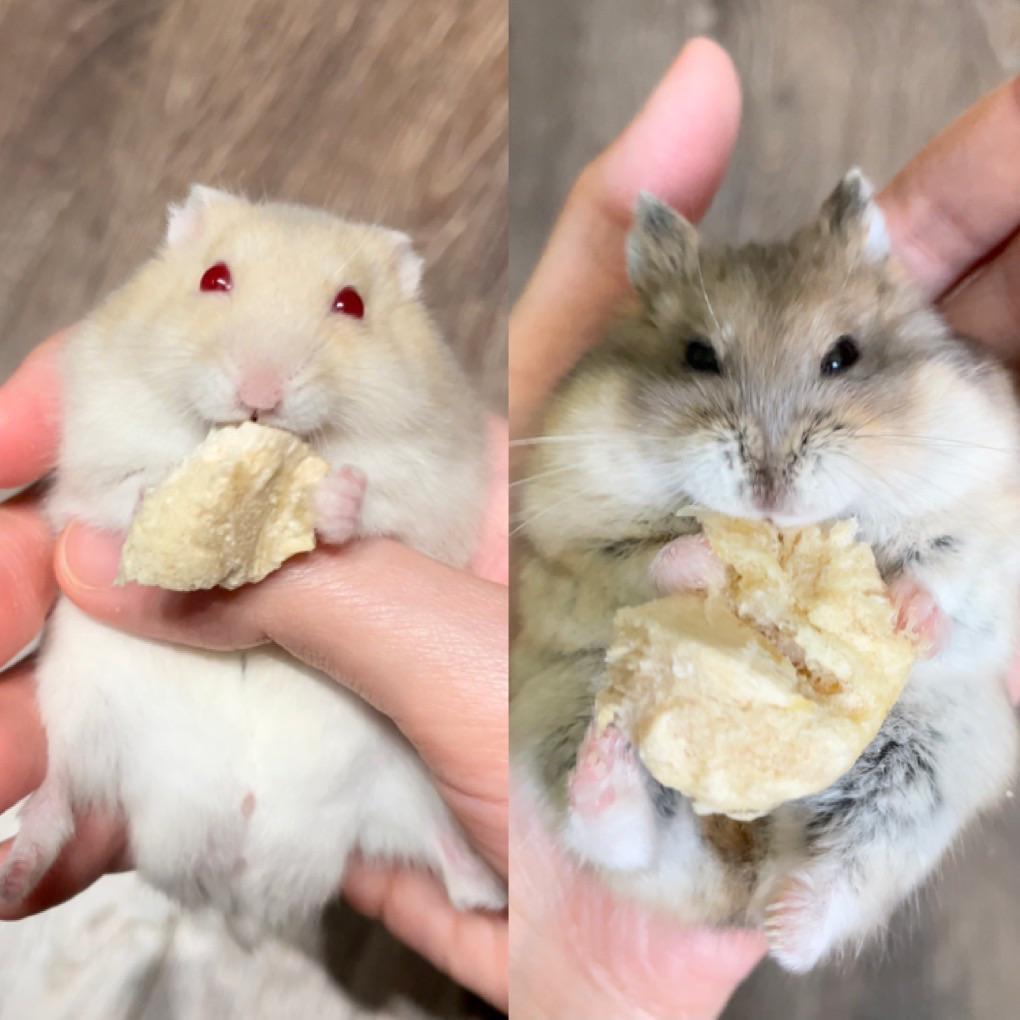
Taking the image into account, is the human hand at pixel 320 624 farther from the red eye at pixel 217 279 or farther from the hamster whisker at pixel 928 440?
the hamster whisker at pixel 928 440

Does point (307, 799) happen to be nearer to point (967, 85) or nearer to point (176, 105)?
point (967, 85)

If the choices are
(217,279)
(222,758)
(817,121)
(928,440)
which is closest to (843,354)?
(928,440)

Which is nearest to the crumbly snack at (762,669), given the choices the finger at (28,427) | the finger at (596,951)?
the finger at (596,951)

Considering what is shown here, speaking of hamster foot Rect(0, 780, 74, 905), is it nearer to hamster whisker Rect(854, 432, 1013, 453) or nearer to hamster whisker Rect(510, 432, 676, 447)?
hamster whisker Rect(510, 432, 676, 447)

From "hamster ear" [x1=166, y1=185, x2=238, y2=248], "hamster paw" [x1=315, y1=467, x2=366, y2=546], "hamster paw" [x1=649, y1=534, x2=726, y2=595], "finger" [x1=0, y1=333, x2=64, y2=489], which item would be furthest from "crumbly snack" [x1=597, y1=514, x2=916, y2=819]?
"finger" [x1=0, y1=333, x2=64, y2=489]

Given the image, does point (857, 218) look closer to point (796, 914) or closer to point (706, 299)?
point (706, 299)

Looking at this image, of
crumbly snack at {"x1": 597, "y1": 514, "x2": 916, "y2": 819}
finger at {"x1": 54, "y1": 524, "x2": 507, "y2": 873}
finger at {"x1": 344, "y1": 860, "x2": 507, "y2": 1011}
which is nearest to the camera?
crumbly snack at {"x1": 597, "y1": 514, "x2": 916, "y2": 819}
